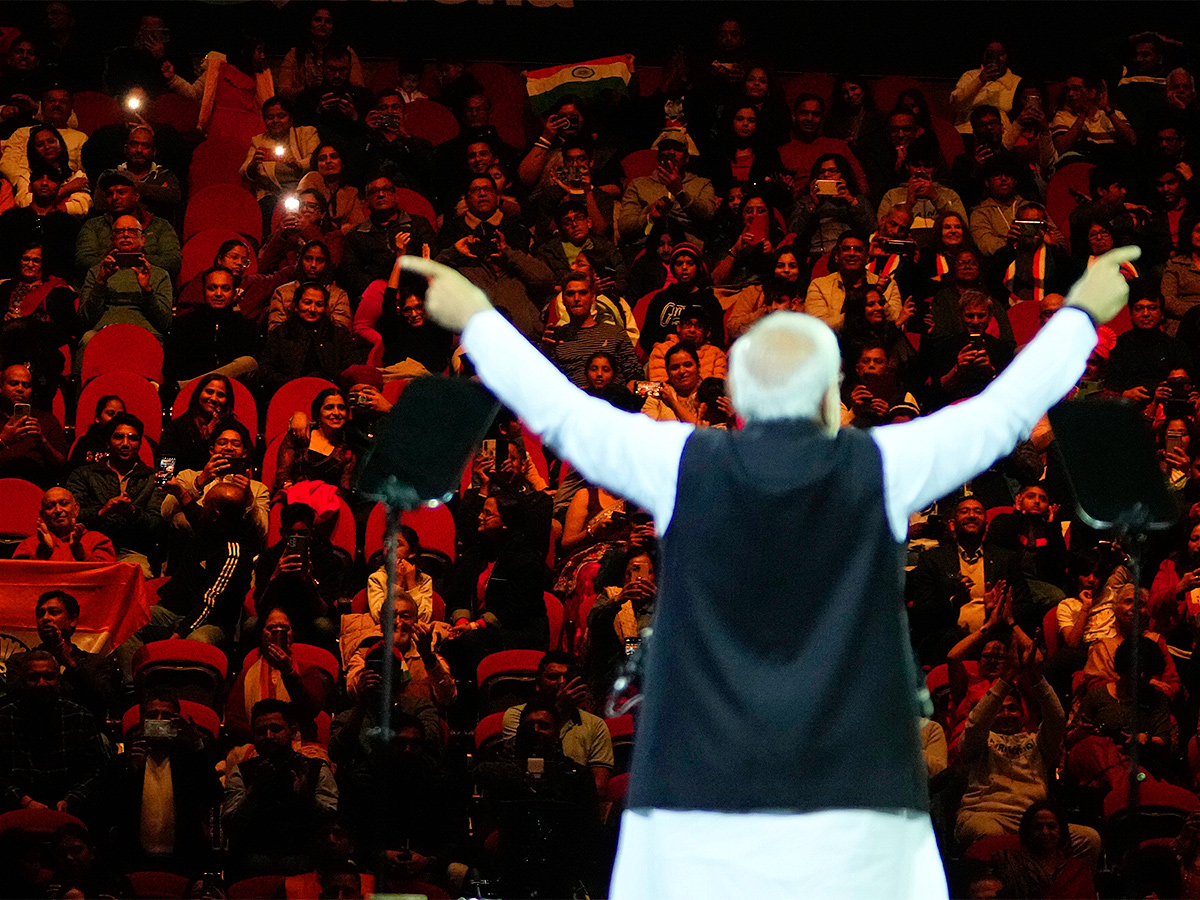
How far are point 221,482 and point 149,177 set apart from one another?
82.1 inches

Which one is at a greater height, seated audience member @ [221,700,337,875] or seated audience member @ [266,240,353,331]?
seated audience member @ [266,240,353,331]

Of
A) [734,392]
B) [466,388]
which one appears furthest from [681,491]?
[466,388]

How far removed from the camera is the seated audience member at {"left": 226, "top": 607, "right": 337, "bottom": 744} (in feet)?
16.4

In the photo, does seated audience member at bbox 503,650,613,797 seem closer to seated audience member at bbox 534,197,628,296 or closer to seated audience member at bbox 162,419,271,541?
seated audience member at bbox 162,419,271,541

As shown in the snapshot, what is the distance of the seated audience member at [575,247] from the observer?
6.73 metres

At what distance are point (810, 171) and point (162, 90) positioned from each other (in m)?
3.17

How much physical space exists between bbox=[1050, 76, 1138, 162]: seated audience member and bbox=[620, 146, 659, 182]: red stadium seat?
1.97 metres

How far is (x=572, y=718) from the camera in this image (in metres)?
4.95

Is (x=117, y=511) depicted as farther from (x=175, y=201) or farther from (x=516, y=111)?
(x=516, y=111)

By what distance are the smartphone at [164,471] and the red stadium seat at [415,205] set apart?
1804 mm

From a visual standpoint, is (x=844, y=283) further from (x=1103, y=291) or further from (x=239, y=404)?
(x=1103, y=291)

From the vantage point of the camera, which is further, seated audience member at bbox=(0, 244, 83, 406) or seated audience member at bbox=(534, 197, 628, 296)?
seated audience member at bbox=(534, 197, 628, 296)

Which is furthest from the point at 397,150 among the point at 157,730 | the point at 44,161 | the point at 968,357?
the point at 157,730

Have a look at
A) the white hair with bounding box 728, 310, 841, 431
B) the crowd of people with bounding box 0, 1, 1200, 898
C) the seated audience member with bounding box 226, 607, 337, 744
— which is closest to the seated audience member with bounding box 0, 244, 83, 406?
the crowd of people with bounding box 0, 1, 1200, 898
